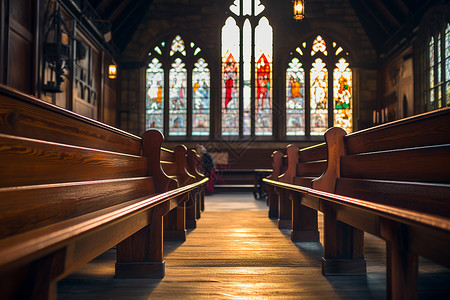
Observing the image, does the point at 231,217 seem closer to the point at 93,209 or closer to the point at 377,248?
the point at 377,248

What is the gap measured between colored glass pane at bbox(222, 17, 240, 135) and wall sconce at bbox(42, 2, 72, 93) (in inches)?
203

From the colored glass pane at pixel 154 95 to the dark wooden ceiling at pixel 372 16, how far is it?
3.20 ft

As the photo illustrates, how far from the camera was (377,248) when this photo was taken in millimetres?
3469

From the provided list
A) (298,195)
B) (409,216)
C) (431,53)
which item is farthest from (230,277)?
(431,53)

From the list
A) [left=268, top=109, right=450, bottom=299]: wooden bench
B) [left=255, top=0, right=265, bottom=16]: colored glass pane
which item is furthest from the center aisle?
[left=255, top=0, right=265, bottom=16]: colored glass pane

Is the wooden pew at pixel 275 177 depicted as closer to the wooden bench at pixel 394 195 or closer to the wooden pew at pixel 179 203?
the wooden pew at pixel 179 203

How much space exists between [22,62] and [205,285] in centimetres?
465

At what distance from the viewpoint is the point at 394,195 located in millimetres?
1974

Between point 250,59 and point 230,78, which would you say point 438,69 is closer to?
point 250,59

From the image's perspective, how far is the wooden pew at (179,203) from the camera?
3.81 metres

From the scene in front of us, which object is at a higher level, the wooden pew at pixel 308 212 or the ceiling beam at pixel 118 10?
the ceiling beam at pixel 118 10

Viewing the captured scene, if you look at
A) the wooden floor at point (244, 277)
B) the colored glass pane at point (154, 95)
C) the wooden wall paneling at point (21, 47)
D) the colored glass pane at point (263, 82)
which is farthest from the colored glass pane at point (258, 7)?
the wooden floor at point (244, 277)

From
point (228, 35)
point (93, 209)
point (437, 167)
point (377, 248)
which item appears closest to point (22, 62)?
point (93, 209)

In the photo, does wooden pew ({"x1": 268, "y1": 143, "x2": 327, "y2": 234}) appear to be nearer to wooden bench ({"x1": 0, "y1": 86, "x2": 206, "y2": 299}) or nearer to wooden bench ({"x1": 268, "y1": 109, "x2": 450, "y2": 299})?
wooden bench ({"x1": 268, "y1": 109, "x2": 450, "y2": 299})
